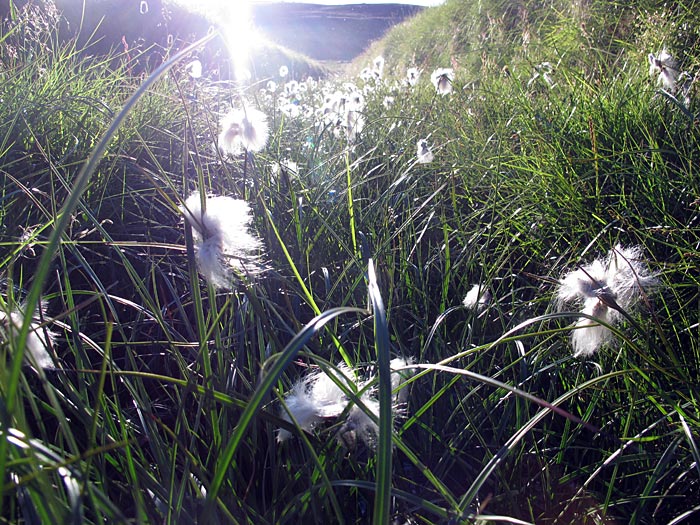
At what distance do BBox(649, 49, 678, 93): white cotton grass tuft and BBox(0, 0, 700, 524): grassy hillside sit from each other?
0.07ft

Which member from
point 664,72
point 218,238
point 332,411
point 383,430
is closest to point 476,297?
point 332,411

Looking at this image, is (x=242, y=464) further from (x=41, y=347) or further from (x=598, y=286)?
(x=598, y=286)

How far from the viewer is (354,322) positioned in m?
1.42

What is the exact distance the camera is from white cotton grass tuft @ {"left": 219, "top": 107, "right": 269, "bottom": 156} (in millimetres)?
1471

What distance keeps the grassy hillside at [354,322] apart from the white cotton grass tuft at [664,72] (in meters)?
0.02

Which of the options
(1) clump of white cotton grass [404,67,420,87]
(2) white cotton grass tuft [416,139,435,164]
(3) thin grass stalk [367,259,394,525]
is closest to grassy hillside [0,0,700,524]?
(3) thin grass stalk [367,259,394,525]

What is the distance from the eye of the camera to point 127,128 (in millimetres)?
2119

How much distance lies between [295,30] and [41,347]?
25.8 meters

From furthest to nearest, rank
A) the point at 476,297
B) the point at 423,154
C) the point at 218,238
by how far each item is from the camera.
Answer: the point at 423,154
the point at 476,297
the point at 218,238

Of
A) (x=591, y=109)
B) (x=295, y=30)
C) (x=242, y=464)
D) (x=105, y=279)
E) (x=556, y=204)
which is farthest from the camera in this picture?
(x=295, y=30)

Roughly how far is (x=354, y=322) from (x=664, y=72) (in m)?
1.65

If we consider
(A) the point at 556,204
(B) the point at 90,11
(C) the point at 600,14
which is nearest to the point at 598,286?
(A) the point at 556,204

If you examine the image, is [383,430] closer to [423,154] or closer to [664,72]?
[423,154]

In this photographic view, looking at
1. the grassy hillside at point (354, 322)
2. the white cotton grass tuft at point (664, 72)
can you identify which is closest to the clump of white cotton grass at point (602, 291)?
the grassy hillside at point (354, 322)
